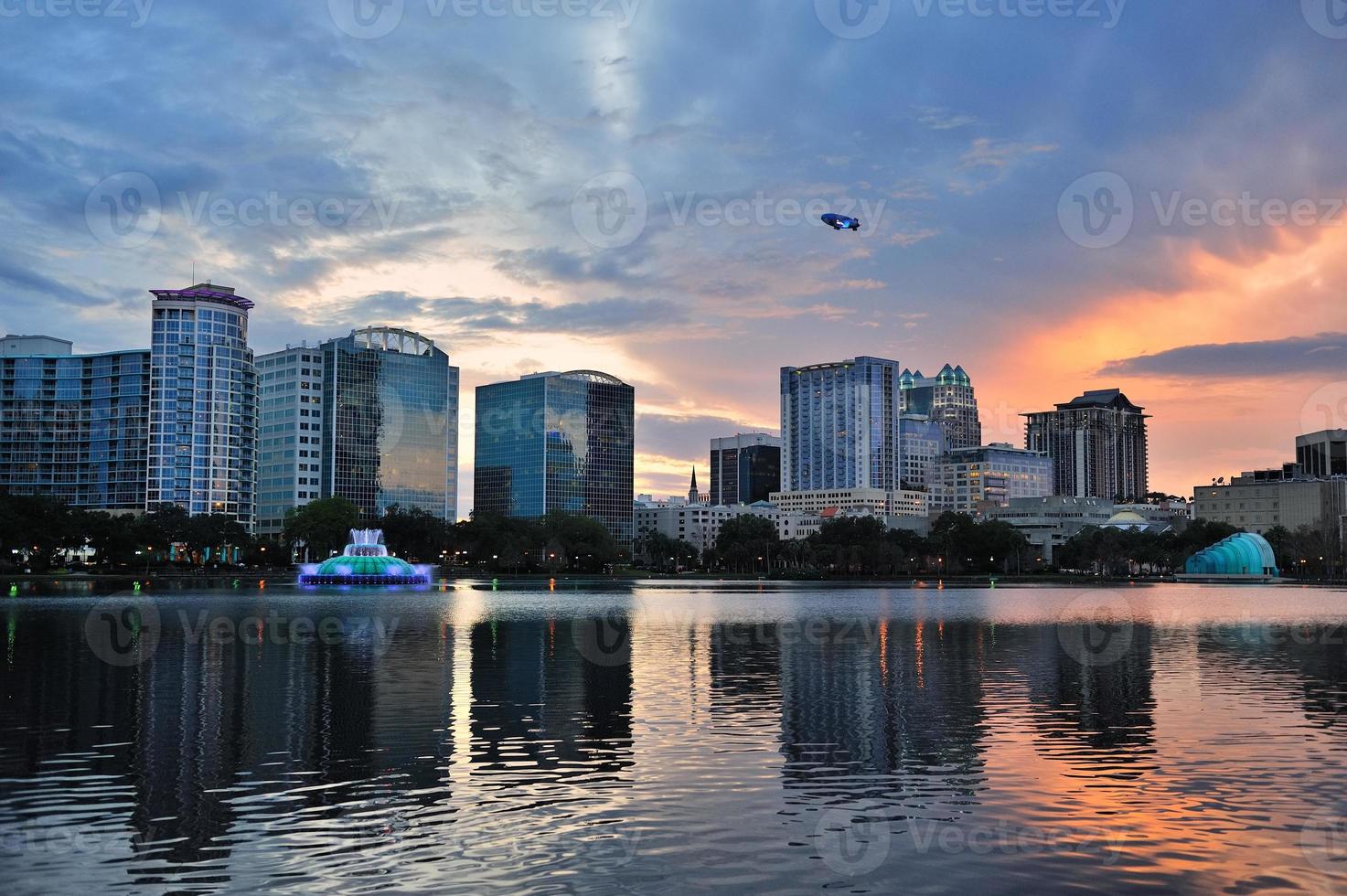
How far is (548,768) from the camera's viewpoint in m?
27.7

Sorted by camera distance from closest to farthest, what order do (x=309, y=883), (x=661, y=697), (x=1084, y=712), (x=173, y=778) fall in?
(x=309, y=883) < (x=173, y=778) < (x=1084, y=712) < (x=661, y=697)

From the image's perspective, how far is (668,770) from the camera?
90.5ft

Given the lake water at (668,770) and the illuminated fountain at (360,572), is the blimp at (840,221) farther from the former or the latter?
the illuminated fountain at (360,572)

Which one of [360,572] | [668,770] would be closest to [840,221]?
[668,770]

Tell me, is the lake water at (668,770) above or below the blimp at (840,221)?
below

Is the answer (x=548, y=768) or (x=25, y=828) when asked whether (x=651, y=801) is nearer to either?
(x=548, y=768)

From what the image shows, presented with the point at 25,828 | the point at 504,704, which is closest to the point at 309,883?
the point at 25,828

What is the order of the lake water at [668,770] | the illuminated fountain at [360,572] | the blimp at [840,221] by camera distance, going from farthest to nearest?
the illuminated fountain at [360,572]
the blimp at [840,221]
the lake water at [668,770]

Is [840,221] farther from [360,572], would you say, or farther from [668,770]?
[360,572]

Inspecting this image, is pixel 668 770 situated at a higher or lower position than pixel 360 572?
lower

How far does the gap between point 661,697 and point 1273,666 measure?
2978cm

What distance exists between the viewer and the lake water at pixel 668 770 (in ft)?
63.8

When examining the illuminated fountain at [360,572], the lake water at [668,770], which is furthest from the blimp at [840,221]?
the illuminated fountain at [360,572]

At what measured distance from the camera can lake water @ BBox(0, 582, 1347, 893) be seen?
1945cm
